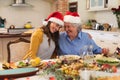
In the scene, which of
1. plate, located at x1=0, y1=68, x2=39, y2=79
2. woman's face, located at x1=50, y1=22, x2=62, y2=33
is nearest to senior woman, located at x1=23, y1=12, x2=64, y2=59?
woman's face, located at x1=50, y1=22, x2=62, y2=33

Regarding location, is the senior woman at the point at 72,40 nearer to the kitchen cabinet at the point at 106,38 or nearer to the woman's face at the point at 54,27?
the woman's face at the point at 54,27

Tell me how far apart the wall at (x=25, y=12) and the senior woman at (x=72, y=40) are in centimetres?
491

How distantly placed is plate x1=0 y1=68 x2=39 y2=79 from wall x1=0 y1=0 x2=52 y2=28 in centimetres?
588

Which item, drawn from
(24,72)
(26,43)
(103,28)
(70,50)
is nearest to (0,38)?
(26,43)

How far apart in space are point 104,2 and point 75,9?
1271mm

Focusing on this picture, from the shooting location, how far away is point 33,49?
2.55m

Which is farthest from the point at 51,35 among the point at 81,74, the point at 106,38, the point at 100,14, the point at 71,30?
the point at 100,14

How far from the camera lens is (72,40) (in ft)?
9.24

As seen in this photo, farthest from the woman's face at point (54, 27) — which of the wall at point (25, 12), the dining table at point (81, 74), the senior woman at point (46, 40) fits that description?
the wall at point (25, 12)

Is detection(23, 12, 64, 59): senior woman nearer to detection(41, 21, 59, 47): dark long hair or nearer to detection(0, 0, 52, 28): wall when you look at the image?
detection(41, 21, 59, 47): dark long hair

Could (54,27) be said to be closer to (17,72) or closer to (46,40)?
(46,40)

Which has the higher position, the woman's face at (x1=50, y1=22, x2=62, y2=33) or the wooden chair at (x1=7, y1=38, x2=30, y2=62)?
the woman's face at (x1=50, y1=22, x2=62, y2=33)

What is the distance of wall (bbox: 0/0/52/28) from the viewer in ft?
24.4

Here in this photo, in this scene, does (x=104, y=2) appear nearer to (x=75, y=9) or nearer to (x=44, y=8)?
(x=75, y=9)
